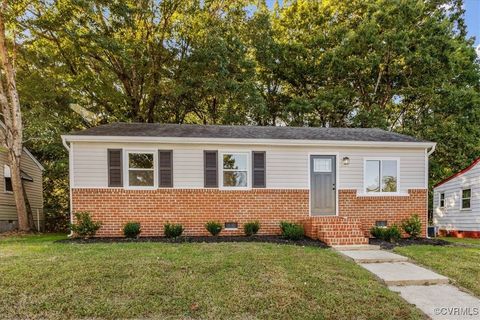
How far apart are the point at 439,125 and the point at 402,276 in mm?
13272

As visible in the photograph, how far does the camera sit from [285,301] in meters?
3.75

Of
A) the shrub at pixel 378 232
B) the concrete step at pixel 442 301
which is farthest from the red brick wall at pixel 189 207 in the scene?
the concrete step at pixel 442 301

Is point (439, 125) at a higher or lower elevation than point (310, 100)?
lower

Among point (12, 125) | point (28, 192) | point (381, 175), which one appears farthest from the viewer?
point (28, 192)

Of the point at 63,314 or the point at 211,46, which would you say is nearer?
the point at 63,314

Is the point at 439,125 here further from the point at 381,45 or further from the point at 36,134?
the point at 36,134

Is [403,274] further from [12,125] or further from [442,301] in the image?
[12,125]

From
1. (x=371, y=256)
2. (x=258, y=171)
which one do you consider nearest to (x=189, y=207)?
(x=258, y=171)

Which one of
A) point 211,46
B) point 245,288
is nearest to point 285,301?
point 245,288

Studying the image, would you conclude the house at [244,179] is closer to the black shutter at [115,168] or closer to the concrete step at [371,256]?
the black shutter at [115,168]

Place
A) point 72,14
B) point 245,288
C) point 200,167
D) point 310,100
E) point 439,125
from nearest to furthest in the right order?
1. point 245,288
2. point 200,167
3. point 72,14
4. point 439,125
5. point 310,100

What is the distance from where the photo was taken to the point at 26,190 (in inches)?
504

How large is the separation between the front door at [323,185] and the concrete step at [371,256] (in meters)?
2.18

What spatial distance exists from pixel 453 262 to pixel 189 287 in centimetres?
539
